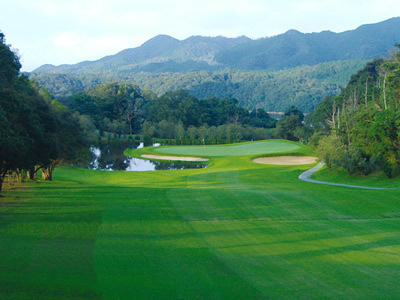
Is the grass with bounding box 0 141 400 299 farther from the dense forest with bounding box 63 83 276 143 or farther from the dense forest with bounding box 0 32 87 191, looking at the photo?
the dense forest with bounding box 63 83 276 143

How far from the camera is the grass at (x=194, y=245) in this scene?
8.02 m

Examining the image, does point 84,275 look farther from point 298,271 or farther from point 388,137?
point 388,137

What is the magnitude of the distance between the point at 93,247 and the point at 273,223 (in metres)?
7.73

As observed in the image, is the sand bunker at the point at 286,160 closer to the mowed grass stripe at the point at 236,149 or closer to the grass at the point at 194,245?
the mowed grass stripe at the point at 236,149

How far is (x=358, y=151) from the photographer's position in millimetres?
33625

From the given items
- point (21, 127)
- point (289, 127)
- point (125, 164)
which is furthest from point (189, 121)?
point (21, 127)

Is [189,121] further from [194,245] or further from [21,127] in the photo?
[194,245]

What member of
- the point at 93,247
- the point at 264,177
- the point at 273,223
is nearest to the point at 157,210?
the point at 273,223

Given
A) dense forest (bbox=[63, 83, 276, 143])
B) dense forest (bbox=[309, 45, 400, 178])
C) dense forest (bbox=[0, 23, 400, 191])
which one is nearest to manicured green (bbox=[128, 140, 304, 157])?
dense forest (bbox=[0, 23, 400, 191])

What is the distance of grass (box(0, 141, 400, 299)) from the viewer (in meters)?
8.02

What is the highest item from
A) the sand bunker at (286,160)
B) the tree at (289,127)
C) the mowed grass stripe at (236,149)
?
the tree at (289,127)

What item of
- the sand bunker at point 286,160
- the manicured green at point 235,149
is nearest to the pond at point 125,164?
the manicured green at point 235,149

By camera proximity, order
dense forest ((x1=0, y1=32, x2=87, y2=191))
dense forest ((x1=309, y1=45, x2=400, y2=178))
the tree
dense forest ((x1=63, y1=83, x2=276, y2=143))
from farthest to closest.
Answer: dense forest ((x1=63, y1=83, x2=276, y2=143)), the tree, dense forest ((x1=309, y1=45, x2=400, y2=178)), dense forest ((x1=0, y1=32, x2=87, y2=191))

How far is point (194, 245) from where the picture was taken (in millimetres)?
11750
